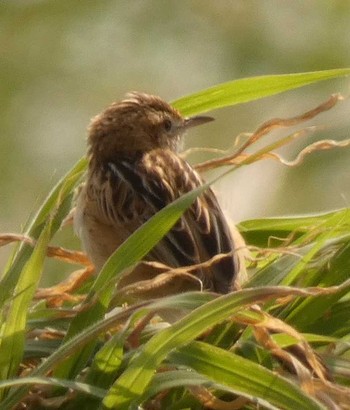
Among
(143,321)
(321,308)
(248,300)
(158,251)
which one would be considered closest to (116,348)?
(143,321)

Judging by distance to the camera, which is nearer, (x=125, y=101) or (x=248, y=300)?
(x=248, y=300)

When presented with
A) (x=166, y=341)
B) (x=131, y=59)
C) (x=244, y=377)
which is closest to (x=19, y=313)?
(x=166, y=341)

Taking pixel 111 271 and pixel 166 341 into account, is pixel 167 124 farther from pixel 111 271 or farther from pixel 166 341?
pixel 166 341

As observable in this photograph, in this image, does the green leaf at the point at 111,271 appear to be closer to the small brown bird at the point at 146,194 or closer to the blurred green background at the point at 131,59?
the small brown bird at the point at 146,194

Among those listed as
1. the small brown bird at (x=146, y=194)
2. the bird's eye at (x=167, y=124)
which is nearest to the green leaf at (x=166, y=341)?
the small brown bird at (x=146, y=194)

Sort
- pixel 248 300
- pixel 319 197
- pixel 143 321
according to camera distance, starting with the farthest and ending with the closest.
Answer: pixel 319 197 < pixel 143 321 < pixel 248 300

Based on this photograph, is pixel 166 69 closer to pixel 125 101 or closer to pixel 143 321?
pixel 125 101
